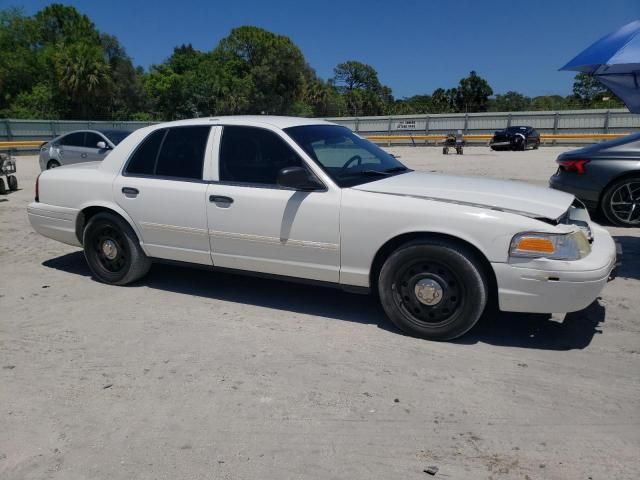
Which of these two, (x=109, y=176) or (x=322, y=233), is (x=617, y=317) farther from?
(x=109, y=176)

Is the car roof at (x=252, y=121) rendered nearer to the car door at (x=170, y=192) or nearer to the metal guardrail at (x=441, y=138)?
the car door at (x=170, y=192)

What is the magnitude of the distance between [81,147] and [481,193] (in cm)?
1278

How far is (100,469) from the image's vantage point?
2.59m

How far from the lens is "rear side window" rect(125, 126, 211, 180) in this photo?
480 cm

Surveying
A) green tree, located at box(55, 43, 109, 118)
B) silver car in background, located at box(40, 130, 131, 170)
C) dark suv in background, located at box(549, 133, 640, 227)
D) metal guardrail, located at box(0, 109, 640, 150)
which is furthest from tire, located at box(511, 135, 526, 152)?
green tree, located at box(55, 43, 109, 118)

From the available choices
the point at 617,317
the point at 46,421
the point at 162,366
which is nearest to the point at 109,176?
the point at 162,366

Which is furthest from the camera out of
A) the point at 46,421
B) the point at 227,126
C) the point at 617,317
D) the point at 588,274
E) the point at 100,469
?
the point at 227,126

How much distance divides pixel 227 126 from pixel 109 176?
135cm

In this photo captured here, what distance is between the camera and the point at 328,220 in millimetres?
4098

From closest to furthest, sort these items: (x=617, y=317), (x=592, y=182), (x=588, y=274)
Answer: (x=588, y=274) → (x=617, y=317) → (x=592, y=182)

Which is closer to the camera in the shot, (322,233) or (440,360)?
(440,360)

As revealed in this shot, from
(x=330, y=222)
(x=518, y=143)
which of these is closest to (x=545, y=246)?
(x=330, y=222)

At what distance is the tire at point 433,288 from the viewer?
3723 mm

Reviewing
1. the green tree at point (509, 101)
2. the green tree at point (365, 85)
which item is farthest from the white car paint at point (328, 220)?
the green tree at point (365, 85)
